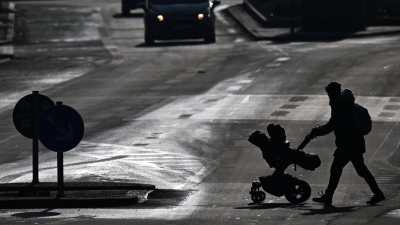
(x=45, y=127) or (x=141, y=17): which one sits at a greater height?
(x=45, y=127)

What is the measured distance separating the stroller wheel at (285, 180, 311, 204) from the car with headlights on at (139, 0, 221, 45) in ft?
77.0

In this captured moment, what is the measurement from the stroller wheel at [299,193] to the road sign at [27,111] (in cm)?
371

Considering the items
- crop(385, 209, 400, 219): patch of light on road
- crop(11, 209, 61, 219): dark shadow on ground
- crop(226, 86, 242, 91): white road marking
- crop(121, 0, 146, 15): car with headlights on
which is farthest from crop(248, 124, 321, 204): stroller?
crop(121, 0, 146, 15): car with headlights on

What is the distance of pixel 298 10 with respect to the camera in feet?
152

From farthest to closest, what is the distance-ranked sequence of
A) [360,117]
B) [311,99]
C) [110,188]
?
[311,99]
[110,188]
[360,117]

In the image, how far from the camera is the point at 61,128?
568 inches

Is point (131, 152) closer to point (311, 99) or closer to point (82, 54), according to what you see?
point (311, 99)

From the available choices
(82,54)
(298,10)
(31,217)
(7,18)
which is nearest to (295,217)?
(31,217)

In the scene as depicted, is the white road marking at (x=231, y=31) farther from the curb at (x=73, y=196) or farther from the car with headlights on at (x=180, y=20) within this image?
the curb at (x=73, y=196)

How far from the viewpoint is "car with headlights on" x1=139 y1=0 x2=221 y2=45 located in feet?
122

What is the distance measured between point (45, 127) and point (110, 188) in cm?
128

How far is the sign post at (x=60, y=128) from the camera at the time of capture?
1441 cm

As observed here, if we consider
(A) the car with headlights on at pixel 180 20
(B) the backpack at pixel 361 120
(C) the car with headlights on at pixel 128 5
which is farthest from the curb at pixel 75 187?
(C) the car with headlights on at pixel 128 5

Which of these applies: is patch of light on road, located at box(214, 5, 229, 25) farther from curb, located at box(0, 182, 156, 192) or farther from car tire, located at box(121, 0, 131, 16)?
curb, located at box(0, 182, 156, 192)
